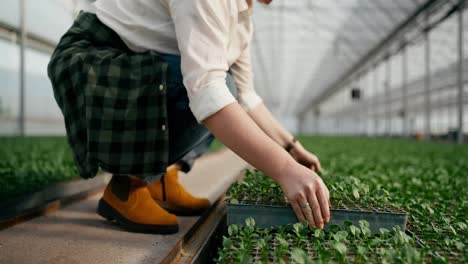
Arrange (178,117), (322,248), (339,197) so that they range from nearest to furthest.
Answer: (322,248) → (339,197) → (178,117)

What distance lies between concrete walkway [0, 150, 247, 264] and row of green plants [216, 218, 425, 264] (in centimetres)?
36

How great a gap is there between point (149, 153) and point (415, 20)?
14.9 m

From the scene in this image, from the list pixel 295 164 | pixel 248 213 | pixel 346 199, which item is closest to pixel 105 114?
pixel 248 213

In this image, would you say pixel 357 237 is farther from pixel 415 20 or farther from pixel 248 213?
pixel 415 20

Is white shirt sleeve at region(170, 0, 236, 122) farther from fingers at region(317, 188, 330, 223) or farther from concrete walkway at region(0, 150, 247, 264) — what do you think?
concrete walkway at region(0, 150, 247, 264)

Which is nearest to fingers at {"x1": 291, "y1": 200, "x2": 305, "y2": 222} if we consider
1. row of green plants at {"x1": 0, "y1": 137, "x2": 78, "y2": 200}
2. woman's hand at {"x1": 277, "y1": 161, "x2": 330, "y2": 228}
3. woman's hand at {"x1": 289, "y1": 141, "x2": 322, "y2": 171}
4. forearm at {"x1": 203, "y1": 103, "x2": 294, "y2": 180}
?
woman's hand at {"x1": 277, "y1": 161, "x2": 330, "y2": 228}

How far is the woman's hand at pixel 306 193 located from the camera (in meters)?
1.34

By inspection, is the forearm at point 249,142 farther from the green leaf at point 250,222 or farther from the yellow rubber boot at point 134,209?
the yellow rubber boot at point 134,209

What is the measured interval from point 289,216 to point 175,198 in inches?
41.2

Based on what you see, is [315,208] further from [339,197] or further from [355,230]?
[339,197]

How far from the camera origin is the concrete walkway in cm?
160

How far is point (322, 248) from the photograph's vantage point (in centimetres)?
126

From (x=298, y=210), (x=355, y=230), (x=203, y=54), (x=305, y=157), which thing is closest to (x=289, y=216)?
(x=298, y=210)

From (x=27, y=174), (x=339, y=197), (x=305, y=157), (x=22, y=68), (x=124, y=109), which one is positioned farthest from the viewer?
(x=22, y=68)
